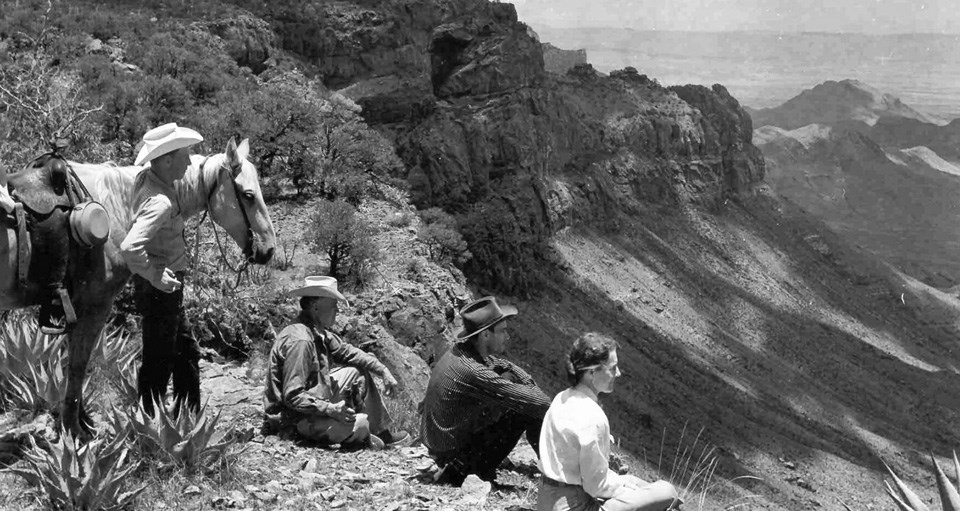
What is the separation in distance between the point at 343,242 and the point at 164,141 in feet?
63.0

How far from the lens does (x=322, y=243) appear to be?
86.4 ft

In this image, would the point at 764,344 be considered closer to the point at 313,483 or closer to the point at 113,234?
the point at 313,483

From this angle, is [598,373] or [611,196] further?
[611,196]

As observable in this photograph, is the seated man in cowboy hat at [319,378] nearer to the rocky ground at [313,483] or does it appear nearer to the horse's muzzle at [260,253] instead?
the rocky ground at [313,483]

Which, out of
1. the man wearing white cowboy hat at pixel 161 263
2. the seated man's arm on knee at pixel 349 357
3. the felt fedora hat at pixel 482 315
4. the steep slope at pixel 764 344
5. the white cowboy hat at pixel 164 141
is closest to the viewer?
the man wearing white cowboy hat at pixel 161 263

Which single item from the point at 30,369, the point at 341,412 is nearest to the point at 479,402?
the point at 341,412

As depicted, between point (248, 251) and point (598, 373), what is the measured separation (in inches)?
118

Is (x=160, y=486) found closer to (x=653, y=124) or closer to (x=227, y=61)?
(x=227, y=61)

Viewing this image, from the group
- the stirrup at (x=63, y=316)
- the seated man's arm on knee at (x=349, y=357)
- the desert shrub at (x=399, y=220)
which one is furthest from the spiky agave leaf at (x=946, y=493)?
the desert shrub at (x=399, y=220)

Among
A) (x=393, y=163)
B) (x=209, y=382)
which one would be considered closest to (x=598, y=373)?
(x=209, y=382)

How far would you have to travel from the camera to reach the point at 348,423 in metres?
9.34

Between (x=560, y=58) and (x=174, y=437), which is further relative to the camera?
(x=560, y=58)

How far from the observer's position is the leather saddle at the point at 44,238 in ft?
23.7

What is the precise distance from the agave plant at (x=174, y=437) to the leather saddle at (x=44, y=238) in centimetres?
92
